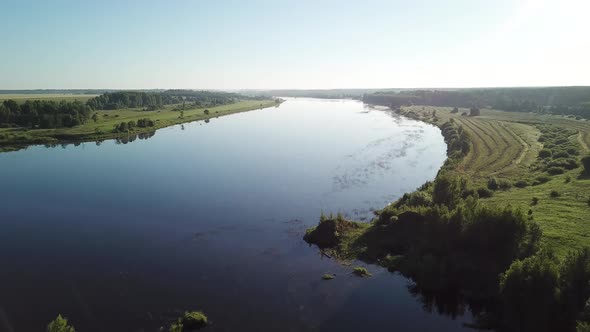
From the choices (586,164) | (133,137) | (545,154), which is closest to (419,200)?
(586,164)

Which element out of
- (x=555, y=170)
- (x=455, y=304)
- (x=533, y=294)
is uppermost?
(x=533, y=294)

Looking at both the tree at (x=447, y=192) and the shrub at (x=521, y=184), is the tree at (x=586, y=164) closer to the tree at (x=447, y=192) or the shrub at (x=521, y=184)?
the shrub at (x=521, y=184)

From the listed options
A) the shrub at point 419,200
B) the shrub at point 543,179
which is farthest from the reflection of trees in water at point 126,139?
the shrub at point 543,179

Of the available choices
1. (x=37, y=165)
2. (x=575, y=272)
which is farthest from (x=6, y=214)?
(x=575, y=272)

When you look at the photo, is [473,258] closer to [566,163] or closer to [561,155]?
[566,163]

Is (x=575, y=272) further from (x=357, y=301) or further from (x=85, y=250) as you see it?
(x=85, y=250)

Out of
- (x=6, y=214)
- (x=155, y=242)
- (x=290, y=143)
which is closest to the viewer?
(x=155, y=242)

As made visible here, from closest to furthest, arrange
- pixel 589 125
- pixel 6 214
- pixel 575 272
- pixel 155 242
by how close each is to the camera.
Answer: pixel 575 272 → pixel 155 242 → pixel 6 214 → pixel 589 125
